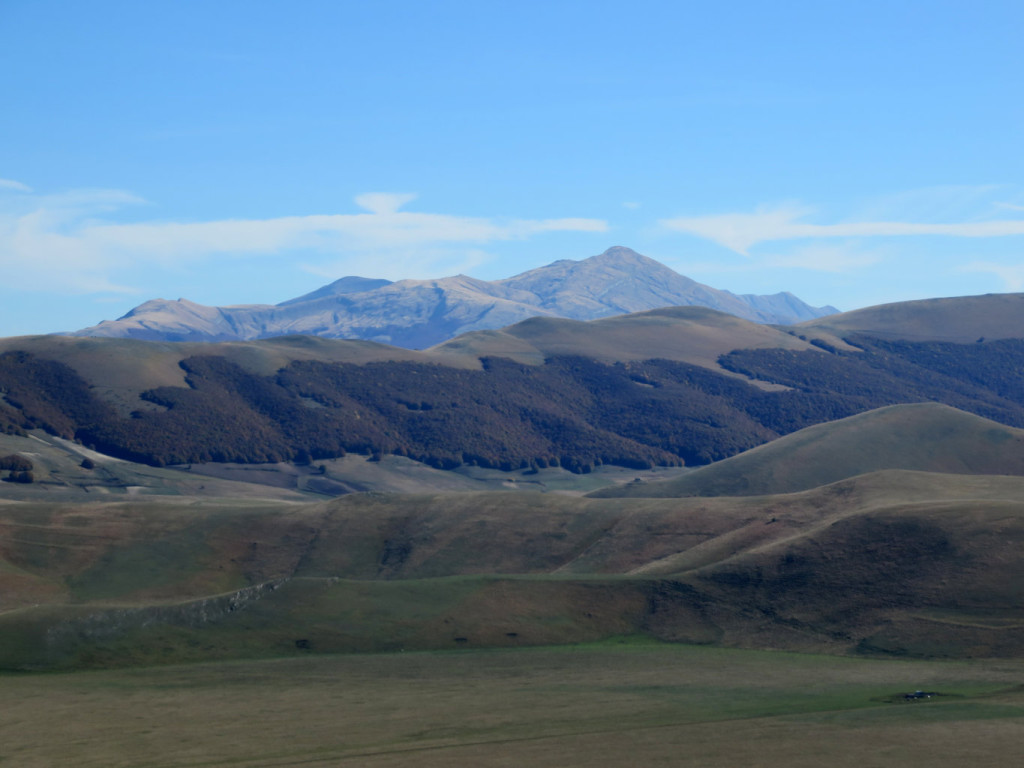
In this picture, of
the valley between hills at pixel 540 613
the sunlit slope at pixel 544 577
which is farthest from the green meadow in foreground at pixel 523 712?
the sunlit slope at pixel 544 577

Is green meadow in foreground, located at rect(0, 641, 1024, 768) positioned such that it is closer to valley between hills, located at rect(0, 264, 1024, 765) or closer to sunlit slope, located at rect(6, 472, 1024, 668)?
valley between hills, located at rect(0, 264, 1024, 765)

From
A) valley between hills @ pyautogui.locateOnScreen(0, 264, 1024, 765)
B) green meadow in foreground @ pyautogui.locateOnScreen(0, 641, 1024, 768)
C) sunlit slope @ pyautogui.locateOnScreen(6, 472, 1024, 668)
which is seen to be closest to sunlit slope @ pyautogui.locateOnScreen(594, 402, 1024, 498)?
valley between hills @ pyautogui.locateOnScreen(0, 264, 1024, 765)

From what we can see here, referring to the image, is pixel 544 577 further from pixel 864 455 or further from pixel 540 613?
pixel 864 455

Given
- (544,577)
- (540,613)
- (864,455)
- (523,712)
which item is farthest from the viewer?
(864,455)

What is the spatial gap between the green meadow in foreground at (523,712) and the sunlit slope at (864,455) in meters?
73.0

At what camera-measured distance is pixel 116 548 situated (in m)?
82.3

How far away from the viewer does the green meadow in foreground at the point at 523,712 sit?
3114 centimetres

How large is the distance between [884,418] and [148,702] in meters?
113

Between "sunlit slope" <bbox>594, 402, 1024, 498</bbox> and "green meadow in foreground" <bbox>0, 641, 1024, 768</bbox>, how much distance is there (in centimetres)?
7298

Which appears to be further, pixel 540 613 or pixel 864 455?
pixel 864 455

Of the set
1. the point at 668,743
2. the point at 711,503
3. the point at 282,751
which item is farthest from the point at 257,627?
the point at 711,503

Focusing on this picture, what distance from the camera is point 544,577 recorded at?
202 ft

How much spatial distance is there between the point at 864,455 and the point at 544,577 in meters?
76.2

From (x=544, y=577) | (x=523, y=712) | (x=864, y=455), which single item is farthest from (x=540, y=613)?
(x=864, y=455)
